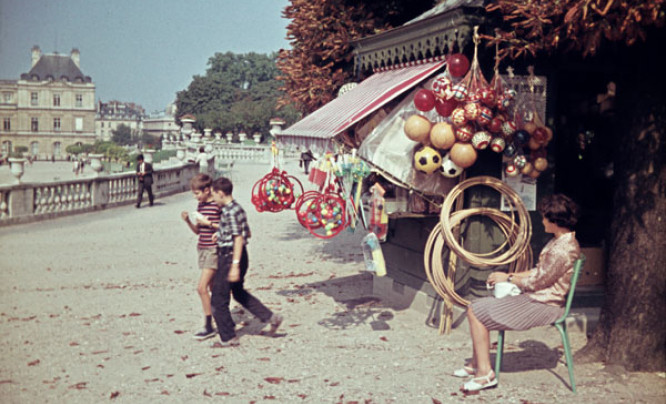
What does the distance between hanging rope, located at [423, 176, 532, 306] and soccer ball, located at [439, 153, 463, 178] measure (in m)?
0.12

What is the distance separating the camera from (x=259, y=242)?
1507 cm

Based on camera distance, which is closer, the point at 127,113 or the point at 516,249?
the point at 516,249

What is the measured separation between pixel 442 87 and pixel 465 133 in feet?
1.64

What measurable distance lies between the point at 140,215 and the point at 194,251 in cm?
716

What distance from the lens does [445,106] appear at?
7.00 metres

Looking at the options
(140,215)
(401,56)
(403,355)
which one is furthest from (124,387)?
(140,215)

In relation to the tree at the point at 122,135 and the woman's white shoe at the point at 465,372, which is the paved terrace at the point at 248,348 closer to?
the woman's white shoe at the point at 465,372

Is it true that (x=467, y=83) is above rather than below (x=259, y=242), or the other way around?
above

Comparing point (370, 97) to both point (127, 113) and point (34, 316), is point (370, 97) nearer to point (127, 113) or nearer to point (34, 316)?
point (34, 316)

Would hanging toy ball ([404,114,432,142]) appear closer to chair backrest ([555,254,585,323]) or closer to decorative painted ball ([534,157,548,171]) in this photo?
decorative painted ball ([534,157,548,171])

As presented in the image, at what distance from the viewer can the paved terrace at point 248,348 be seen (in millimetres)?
5738

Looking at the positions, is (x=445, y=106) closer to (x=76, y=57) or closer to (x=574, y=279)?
(x=574, y=279)

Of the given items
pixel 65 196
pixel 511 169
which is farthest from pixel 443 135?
pixel 65 196

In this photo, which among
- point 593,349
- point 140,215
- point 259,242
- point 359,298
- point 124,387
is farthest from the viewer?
point 140,215
